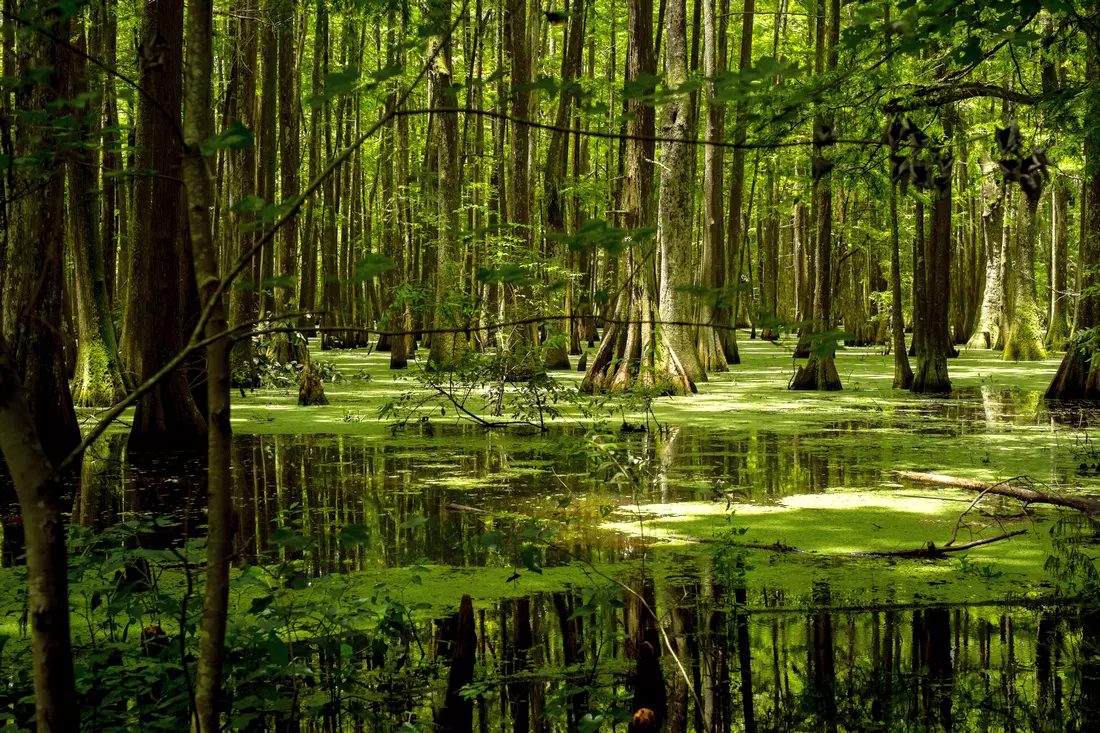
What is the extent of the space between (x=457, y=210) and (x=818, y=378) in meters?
6.56

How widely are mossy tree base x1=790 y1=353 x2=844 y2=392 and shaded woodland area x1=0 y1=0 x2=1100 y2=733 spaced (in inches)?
3.6

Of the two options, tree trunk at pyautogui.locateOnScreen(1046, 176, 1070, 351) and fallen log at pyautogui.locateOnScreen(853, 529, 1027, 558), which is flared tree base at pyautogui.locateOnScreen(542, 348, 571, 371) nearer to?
tree trunk at pyautogui.locateOnScreen(1046, 176, 1070, 351)

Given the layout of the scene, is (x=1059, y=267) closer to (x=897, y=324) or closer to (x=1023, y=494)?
(x=897, y=324)

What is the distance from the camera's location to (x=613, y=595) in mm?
3887

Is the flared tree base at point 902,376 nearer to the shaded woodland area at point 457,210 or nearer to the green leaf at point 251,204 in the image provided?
the shaded woodland area at point 457,210

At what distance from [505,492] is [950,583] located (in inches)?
122

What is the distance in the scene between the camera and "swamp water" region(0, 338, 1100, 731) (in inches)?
119

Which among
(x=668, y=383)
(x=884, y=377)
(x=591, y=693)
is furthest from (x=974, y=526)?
(x=884, y=377)

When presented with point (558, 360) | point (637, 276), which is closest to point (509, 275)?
point (637, 276)

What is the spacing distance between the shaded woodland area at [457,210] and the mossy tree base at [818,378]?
0.30 feet

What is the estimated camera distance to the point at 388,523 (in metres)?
5.76

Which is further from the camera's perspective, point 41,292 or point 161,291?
point 161,291

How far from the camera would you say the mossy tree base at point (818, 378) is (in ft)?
49.0

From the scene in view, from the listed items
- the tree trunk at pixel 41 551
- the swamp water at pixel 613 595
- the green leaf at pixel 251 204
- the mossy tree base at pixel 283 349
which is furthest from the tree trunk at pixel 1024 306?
the tree trunk at pixel 41 551
